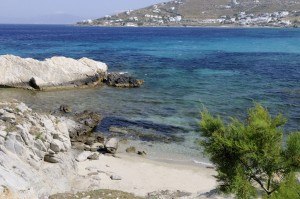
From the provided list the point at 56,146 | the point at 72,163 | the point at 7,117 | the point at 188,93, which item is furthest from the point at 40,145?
the point at 188,93

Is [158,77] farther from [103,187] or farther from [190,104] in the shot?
[103,187]

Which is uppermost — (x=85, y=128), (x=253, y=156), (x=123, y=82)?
(x=253, y=156)

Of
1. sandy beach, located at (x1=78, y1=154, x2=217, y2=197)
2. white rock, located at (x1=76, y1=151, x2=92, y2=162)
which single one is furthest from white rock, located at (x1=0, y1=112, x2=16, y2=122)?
white rock, located at (x1=76, y1=151, x2=92, y2=162)

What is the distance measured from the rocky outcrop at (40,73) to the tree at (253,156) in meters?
35.8

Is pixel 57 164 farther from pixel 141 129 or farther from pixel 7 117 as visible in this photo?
pixel 141 129

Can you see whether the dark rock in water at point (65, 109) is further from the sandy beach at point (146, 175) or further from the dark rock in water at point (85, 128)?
the sandy beach at point (146, 175)

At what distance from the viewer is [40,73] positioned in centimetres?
5012

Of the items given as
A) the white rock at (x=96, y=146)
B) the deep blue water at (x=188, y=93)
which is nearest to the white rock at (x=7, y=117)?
the white rock at (x=96, y=146)

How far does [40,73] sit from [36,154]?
3035cm

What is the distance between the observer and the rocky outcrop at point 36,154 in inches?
761

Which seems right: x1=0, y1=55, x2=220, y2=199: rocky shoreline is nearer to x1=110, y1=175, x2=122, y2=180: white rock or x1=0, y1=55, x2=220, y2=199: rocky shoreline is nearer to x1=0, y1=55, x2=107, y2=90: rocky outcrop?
x1=110, y1=175, x2=122, y2=180: white rock

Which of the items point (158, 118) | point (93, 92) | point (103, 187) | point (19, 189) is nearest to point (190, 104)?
point (158, 118)

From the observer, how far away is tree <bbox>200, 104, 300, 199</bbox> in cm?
1655

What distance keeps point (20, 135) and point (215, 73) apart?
150 feet
